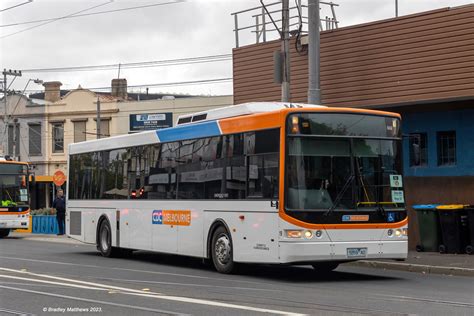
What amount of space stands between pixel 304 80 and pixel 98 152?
6.04 m

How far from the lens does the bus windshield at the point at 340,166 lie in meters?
13.7

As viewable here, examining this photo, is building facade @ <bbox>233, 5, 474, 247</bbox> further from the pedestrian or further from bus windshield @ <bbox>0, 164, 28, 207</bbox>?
bus windshield @ <bbox>0, 164, 28, 207</bbox>

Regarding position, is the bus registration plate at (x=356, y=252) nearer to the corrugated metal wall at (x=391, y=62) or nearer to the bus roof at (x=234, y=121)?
the bus roof at (x=234, y=121)

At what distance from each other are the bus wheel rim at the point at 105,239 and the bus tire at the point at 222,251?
535 cm

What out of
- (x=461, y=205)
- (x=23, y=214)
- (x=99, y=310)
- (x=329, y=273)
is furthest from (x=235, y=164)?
(x=23, y=214)

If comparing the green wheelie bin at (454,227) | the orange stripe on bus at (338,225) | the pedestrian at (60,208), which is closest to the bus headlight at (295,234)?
the orange stripe on bus at (338,225)

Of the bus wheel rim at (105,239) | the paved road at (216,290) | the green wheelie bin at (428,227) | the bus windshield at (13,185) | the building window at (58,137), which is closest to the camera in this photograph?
the paved road at (216,290)

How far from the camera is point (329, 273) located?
1602 cm

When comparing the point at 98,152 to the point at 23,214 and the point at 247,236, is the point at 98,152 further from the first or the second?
the point at 23,214

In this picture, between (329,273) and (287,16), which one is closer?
(329,273)

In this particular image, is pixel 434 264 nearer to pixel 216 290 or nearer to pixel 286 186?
pixel 286 186

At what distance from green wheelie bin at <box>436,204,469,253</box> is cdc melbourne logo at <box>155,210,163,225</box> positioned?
6.57m

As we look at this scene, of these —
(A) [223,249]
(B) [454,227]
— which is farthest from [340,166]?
(B) [454,227]

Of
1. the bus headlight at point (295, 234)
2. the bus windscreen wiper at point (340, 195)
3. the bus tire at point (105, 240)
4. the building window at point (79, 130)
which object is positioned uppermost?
the building window at point (79, 130)
